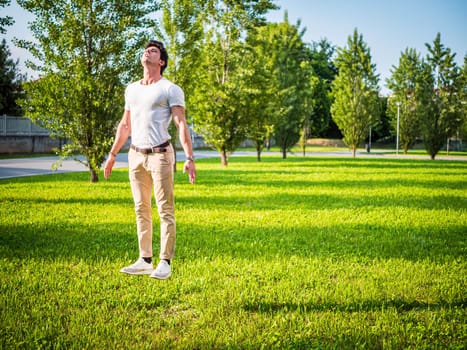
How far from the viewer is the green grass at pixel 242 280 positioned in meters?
3.85

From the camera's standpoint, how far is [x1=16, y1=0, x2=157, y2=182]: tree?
1512 cm

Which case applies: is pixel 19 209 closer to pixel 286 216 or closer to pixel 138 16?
pixel 286 216

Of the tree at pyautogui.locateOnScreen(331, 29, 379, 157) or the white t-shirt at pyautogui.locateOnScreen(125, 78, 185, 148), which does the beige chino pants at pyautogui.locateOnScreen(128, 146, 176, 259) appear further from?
the tree at pyautogui.locateOnScreen(331, 29, 379, 157)

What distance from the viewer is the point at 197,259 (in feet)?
20.3

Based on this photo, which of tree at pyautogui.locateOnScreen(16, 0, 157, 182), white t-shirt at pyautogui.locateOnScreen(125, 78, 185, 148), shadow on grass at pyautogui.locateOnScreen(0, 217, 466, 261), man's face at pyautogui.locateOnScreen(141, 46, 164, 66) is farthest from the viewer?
tree at pyautogui.locateOnScreen(16, 0, 157, 182)

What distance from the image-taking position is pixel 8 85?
38094mm

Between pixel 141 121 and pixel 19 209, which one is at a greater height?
pixel 141 121

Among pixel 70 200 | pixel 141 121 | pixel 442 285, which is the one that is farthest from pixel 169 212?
pixel 70 200

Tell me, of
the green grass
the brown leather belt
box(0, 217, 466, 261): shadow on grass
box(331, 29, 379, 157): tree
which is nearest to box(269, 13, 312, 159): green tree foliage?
box(331, 29, 379, 157): tree

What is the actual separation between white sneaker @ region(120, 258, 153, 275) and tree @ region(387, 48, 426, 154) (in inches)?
2004

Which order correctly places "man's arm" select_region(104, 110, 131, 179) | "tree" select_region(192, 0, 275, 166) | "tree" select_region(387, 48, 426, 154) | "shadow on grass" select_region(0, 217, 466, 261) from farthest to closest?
"tree" select_region(387, 48, 426, 154), "tree" select_region(192, 0, 275, 166), "shadow on grass" select_region(0, 217, 466, 261), "man's arm" select_region(104, 110, 131, 179)

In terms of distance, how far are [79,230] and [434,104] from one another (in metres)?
39.7

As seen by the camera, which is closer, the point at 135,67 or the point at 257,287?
the point at 257,287

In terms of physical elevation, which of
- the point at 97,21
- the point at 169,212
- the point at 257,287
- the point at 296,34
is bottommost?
the point at 257,287
